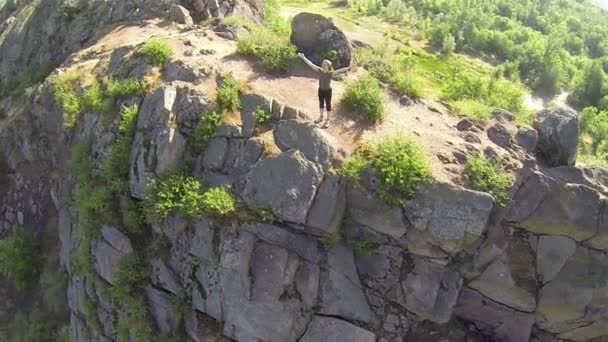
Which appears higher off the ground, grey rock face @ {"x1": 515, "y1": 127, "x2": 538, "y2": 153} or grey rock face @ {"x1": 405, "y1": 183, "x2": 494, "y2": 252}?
grey rock face @ {"x1": 515, "y1": 127, "x2": 538, "y2": 153}

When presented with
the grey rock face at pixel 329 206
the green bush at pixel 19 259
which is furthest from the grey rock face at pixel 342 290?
the green bush at pixel 19 259

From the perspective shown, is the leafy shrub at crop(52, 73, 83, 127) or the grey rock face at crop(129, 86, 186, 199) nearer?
the grey rock face at crop(129, 86, 186, 199)

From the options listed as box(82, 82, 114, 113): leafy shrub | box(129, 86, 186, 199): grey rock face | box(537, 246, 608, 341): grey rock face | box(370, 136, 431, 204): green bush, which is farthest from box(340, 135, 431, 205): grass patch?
box(82, 82, 114, 113): leafy shrub

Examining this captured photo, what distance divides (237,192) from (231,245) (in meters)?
1.44

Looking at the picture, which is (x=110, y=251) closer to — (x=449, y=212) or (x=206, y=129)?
(x=206, y=129)

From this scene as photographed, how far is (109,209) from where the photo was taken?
49.3 feet

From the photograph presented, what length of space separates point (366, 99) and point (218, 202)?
5674mm

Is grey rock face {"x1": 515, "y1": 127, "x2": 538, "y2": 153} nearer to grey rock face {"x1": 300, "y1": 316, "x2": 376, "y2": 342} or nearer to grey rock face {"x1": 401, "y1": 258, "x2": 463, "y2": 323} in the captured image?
grey rock face {"x1": 401, "y1": 258, "x2": 463, "y2": 323}

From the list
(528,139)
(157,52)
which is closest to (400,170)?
(528,139)

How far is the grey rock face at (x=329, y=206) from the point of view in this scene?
13.3 m

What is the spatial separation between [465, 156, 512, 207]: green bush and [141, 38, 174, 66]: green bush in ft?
34.5

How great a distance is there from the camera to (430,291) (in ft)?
44.5

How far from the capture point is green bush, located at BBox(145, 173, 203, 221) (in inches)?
529

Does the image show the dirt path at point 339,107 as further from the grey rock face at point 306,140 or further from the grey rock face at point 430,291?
the grey rock face at point 430,291
